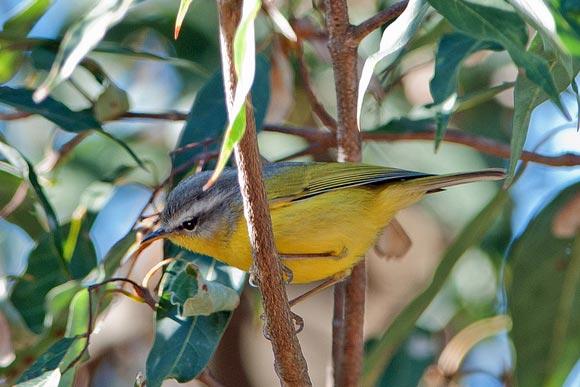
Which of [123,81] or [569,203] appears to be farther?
[123,81]

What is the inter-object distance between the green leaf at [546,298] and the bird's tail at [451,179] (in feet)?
2.31

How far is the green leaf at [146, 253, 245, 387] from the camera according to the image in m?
2.95

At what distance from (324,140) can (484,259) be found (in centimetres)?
136

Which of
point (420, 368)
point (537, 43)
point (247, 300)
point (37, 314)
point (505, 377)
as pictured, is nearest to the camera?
point (537, 43)

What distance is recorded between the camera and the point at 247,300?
523cm

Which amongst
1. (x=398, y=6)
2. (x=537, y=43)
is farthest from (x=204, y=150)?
(x=537, y=43)

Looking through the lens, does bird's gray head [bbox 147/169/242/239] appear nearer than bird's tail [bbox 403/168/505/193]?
No

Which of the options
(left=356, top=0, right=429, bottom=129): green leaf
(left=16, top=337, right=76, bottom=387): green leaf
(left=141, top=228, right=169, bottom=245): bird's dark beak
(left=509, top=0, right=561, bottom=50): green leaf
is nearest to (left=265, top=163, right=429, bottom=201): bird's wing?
(left=141, top=228, right=169, bottom=245): bird's dark beak

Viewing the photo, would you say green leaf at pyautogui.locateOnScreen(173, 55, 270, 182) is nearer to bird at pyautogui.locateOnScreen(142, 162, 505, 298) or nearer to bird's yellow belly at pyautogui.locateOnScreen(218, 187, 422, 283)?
bird at pyautogui.locateOnScreen(142, 162, 505, 298)

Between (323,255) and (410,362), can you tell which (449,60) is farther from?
(410,362)

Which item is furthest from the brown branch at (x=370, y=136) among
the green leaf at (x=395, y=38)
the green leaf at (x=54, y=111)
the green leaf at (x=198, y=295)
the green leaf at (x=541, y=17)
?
the green leaf at (x=541, y=17)

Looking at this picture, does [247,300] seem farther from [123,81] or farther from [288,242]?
[288,242]

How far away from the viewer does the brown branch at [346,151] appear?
3.02m

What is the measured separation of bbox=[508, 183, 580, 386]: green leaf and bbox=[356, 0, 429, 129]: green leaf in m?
1.76
